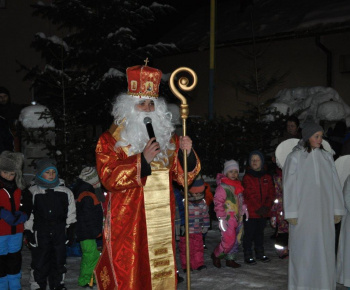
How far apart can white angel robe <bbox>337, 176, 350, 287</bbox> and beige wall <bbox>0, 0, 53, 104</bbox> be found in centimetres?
1309

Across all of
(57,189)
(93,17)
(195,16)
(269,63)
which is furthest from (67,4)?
(195,16)

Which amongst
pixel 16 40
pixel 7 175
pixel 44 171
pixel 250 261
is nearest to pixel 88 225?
pixel 44 171

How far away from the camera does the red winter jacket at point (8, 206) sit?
5777mm

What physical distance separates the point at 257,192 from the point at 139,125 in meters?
3.56

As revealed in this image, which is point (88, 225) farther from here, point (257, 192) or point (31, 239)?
point (257, 192)

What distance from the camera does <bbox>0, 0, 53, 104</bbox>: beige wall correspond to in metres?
16.8

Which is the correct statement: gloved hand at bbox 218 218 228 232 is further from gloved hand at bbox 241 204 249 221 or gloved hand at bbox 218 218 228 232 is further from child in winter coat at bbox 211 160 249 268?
gloved hand at bbox 241 204 249 221

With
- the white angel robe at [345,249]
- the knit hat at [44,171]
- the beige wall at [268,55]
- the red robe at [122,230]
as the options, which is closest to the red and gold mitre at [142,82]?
the red robe at [122,230]

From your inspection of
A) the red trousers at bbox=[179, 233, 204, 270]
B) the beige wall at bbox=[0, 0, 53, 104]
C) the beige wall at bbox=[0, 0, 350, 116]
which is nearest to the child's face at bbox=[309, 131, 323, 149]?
the red trousers at bbox=[179, 233, 204, 270]

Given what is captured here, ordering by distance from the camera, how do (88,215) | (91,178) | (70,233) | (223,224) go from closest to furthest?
(70,233)
(88,215)
(91,178)
(223,224)

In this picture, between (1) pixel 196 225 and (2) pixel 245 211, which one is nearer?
(1) pixel 196 225

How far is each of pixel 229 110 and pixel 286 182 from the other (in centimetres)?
1306

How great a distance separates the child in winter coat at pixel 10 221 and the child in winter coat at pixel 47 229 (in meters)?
0.22

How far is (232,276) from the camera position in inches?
268
